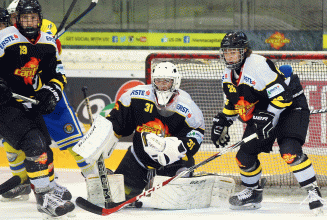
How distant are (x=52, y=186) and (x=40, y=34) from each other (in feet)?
2.75

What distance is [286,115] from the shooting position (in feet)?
10.5

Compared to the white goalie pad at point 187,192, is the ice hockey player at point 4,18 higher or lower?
higher

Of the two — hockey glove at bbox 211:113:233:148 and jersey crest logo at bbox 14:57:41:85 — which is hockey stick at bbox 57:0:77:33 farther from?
hockey glove at bbox 211:113:233:148

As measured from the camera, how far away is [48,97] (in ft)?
10.1

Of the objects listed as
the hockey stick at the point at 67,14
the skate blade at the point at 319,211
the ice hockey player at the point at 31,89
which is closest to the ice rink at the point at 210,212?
the skate blade at the point at 319,211

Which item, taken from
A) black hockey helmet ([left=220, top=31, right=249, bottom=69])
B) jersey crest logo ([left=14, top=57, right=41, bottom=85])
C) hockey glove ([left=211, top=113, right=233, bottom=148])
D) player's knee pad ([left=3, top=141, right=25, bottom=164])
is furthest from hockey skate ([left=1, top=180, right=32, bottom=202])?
black hockey helmet ([left=220, top=31, right=249, bottom=69])

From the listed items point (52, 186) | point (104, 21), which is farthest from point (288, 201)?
point (104, 21)

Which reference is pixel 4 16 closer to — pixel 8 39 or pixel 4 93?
pixel 8 39

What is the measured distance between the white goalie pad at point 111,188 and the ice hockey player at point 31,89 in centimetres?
22

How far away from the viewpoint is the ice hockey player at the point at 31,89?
292 cm

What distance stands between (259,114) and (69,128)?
1.10 metres

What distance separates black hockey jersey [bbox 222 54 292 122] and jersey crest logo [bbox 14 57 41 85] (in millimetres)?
1036

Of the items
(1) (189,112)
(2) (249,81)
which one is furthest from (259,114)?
(1) (189,112)

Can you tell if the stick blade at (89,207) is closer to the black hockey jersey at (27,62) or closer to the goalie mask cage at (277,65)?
the black hockey jersey at (27,62)
